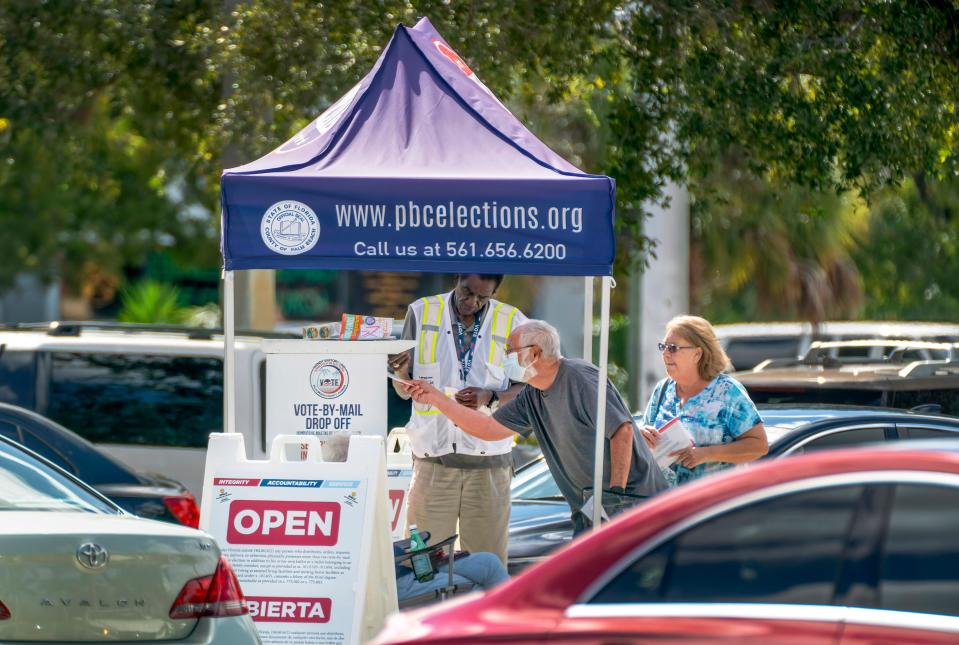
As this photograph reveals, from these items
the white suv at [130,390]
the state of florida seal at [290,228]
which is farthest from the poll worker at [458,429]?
the white suv at [130,390]

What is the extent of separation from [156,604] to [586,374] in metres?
2.21

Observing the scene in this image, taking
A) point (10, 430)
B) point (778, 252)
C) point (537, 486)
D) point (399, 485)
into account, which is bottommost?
point (537, 486)

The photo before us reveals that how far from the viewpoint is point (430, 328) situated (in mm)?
6988

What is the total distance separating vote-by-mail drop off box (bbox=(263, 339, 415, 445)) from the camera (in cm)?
643

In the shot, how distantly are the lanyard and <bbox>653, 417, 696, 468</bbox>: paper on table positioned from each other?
1053mm

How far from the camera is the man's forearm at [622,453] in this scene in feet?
20.2

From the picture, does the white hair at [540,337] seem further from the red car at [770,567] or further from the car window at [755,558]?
the car window at [755,558]

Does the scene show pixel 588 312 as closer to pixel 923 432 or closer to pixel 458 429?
pixel 458 429

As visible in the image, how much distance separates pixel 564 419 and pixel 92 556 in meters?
2.27

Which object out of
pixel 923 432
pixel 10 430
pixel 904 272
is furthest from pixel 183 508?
pixel 904 272

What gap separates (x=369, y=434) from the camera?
6.50 m

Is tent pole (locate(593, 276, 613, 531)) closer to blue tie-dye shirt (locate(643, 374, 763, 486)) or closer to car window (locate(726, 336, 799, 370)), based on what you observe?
blue tie-dye shirt (locate(643, 374, 763, 486))

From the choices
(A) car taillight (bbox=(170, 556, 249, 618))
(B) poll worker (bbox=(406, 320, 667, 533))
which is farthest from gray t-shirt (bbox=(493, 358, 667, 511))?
(A) car taillight (bbox=(170, 556, 249, 618))

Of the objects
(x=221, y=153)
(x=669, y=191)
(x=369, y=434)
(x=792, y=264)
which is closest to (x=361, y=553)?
(x=369, y=434)
